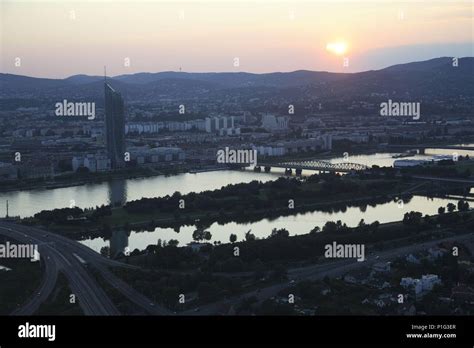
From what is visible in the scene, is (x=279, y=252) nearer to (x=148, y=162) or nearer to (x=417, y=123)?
(x=148, y=162)

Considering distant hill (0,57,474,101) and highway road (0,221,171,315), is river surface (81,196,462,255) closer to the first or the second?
highway road (0,221,171,315)

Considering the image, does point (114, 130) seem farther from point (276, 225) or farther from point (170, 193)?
point (276, 225)

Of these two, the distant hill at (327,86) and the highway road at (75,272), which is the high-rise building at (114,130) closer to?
the highway road at (75,272)

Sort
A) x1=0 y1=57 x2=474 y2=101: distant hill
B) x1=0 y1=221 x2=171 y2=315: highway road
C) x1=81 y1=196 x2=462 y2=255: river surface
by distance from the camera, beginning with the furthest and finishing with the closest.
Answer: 1. x1=0 y1=57 x2=474 y2=101: distant hill
2. x1=81 y1=196 x2=462 y2=255: river surface
3. x1=0 y1=221 x2=171 y2=315: highway road

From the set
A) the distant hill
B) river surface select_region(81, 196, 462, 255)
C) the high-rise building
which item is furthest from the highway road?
the distant hill

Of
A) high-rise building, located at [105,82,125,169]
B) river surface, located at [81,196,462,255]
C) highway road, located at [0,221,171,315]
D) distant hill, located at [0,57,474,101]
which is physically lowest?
river surface, located at [81,196,462,255]

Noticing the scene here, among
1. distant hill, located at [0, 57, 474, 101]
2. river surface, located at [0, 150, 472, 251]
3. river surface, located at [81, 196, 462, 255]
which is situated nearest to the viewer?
river surface, located at [81, 196, 462, 255]

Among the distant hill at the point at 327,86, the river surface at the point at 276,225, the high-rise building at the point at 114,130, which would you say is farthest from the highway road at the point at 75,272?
the distant hill at the point at 327,86
